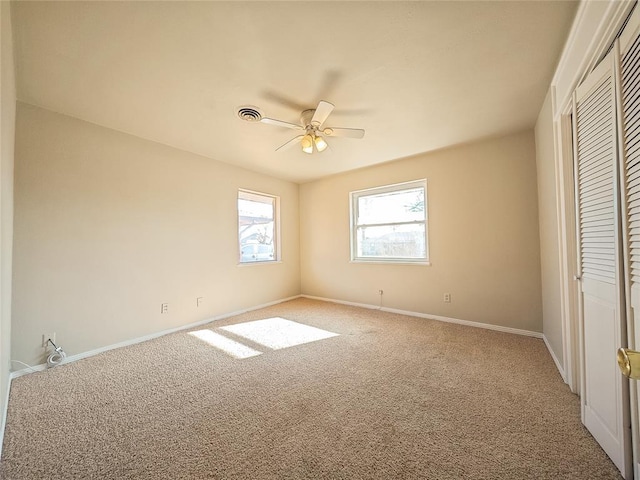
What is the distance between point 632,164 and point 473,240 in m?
2.29

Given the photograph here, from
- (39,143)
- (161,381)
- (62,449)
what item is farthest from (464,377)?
(39,143)

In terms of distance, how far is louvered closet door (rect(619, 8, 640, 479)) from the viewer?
0.95 meters

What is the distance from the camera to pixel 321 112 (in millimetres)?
1996

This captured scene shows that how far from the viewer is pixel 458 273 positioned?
3.26m

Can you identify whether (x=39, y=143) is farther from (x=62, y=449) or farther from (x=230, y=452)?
(x=230, y=452)

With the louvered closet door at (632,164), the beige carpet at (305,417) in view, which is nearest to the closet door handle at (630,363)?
the louvered closet door at (632,164)

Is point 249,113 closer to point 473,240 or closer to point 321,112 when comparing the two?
point 321,112

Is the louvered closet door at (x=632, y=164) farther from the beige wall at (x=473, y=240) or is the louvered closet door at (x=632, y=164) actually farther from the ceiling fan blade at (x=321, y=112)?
the beige wall at (x=473, y=240)

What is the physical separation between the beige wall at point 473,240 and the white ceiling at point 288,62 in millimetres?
534

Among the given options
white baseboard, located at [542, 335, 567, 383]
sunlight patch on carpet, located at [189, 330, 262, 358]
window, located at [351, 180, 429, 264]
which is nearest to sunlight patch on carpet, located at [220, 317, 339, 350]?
sunlight patch on carpet, located at [189, 330, 262, 358]

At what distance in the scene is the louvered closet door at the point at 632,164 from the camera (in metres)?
0.95

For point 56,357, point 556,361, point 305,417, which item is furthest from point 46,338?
point 556,361

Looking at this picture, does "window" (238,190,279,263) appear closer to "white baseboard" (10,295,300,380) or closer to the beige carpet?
"white baseboard" (10,295,300,380)

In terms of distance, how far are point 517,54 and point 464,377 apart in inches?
94.1
